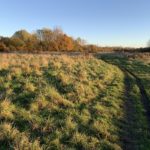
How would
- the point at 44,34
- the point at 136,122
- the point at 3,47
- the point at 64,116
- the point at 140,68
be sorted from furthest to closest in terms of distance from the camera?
1. the point at 44,34
2. the point at 3,47
3. the point at 140,68
4. the point at 136,122
5. the point at 64,116

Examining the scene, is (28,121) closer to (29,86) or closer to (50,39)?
(29,86)

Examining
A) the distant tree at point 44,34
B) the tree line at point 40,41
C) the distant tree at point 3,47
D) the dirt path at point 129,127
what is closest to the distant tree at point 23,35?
the tree line at point 40,41

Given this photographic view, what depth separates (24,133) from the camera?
7727mm

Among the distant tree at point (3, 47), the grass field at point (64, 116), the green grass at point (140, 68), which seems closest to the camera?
the grass field at point (64, 116)

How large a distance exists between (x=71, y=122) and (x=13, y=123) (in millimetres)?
2029

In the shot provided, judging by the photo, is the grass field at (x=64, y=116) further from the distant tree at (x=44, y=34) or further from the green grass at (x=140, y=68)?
the distant tree at (x=44, y=34)

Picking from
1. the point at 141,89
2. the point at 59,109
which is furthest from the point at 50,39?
the point at 59,109

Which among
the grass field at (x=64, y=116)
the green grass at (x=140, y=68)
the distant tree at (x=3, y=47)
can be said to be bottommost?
the distant tree at (x=3, y=47)

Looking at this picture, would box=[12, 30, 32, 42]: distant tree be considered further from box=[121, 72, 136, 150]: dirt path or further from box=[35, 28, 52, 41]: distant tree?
box=[121, 72, 136, 150]: dirt path

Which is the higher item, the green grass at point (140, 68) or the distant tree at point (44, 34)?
the distant tree at point (44, 34)

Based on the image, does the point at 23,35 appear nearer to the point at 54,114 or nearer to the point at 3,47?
the point at 3,47

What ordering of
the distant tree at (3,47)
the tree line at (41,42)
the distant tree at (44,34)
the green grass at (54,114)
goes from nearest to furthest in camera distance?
the green grass at (54,114), the distant tree at (3,47), the tree line at (41,42), the distant tree at (44,34)

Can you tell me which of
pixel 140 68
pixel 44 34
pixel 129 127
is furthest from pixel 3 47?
pixel 129 127

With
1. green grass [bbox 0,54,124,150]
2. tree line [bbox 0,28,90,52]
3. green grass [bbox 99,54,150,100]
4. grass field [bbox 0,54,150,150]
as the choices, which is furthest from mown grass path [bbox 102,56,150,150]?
tree line [bbox 0,28,90,52]
